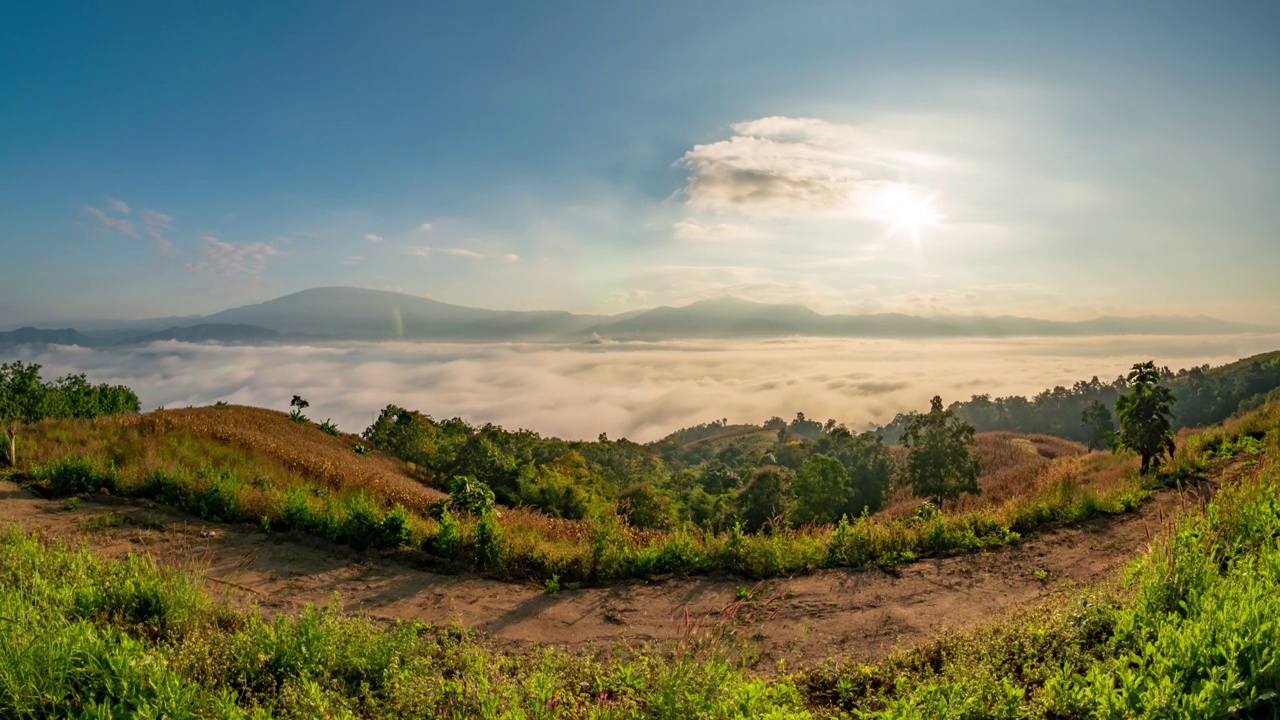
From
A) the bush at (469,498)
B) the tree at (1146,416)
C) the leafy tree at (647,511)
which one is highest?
the tree at (1146,416)

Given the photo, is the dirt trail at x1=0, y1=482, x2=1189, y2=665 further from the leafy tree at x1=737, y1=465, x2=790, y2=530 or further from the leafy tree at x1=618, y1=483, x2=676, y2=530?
the leafy tree at x1=737, y1=465, x2=790, y2=530

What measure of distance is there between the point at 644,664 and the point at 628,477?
38.7 meters

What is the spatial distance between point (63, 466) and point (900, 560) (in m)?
15.9

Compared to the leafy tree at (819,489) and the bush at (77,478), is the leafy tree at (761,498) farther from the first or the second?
the bush at (77,478)

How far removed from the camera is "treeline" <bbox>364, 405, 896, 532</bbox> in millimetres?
23312

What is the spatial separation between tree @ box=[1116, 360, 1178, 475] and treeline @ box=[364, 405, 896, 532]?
8.69m

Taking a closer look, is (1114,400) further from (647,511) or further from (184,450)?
(184,450)

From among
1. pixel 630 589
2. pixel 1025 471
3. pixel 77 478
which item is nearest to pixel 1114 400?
pixel 1025 471

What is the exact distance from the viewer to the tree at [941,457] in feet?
78.8

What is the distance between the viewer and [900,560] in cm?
945

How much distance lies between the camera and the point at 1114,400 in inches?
1813

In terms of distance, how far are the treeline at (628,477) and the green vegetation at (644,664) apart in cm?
1070

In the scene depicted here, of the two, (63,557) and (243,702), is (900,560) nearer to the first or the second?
(243,702)

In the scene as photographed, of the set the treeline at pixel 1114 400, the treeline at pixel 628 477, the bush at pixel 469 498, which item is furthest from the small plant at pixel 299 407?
the treeline at pixel 1114 400
